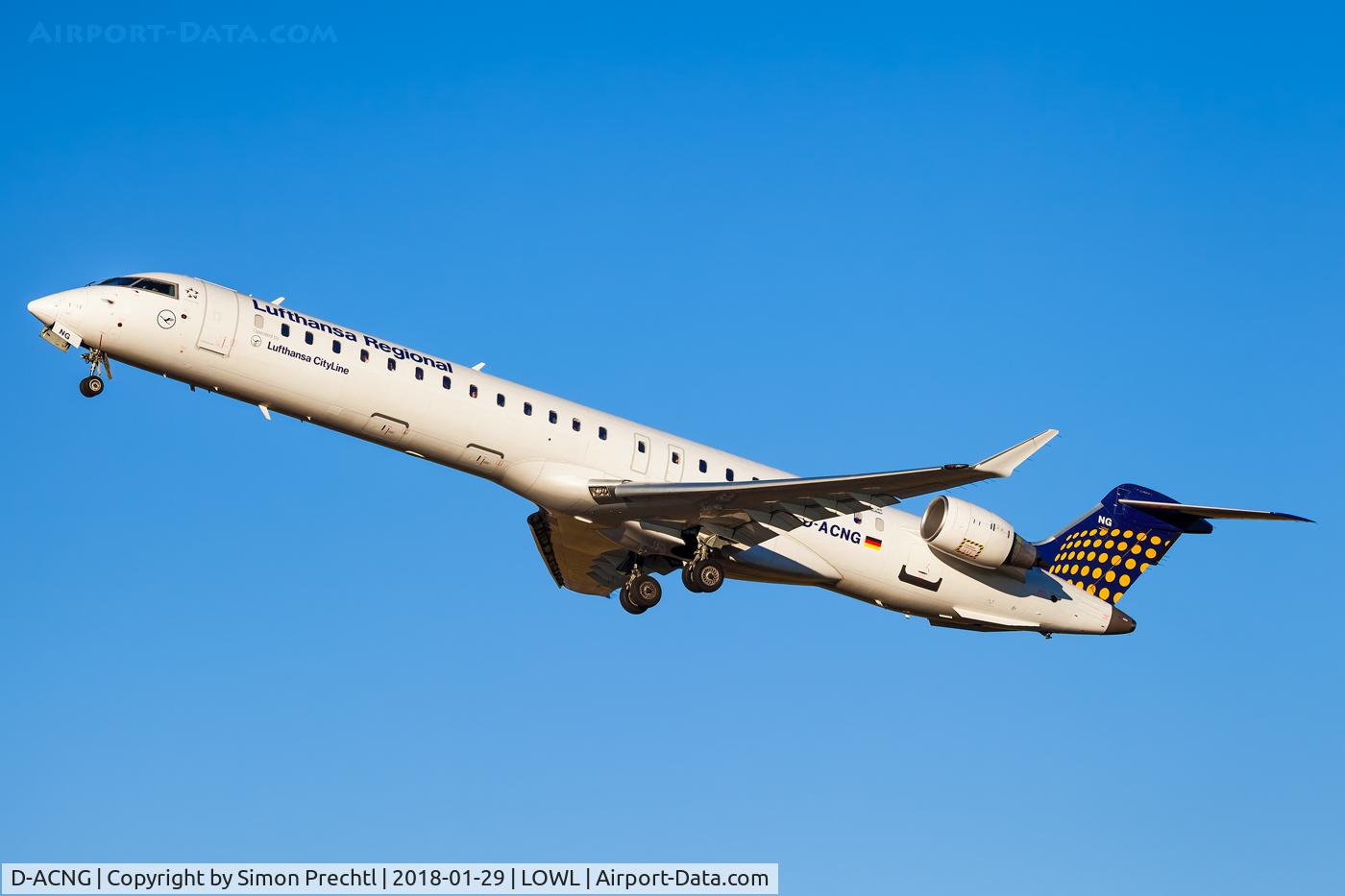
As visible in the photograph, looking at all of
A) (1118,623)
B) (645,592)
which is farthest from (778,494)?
(1118,623)

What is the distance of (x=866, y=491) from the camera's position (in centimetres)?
2319

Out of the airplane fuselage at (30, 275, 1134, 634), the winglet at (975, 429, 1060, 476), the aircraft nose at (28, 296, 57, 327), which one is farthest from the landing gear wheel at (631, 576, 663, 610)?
the aircraft nose at (28, 296, 57, 327)

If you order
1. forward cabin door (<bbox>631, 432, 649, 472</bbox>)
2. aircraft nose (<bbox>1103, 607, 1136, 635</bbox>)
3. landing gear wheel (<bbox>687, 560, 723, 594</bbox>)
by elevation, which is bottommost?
landing gear wheel (<bbox>687, 560, 723, 594</bbox>)

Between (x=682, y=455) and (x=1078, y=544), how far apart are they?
8.47 metres

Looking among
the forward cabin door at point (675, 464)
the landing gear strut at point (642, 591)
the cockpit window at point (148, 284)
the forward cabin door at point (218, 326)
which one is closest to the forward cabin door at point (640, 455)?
the forward cabin door at point (675, 464)

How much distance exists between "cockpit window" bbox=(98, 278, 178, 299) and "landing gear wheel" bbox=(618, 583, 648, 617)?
347 inches

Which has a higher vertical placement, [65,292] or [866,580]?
[65,292]

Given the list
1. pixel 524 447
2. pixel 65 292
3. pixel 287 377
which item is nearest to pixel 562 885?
pixel 524 447

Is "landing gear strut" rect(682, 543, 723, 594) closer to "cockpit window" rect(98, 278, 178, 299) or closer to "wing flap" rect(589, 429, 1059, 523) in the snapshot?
"wing flap" rect(589, 429, 1059, 523)

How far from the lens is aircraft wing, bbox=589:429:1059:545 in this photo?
22.5m

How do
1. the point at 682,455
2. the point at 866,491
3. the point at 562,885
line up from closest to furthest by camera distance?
the point at 562,885, the point at 866,491, the point at 682,455

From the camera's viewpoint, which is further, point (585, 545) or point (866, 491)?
point (585, 545)

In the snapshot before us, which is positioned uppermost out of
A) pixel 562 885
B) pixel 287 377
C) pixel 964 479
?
pixel 287 377

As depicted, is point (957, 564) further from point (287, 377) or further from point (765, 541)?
point (287, 377)
